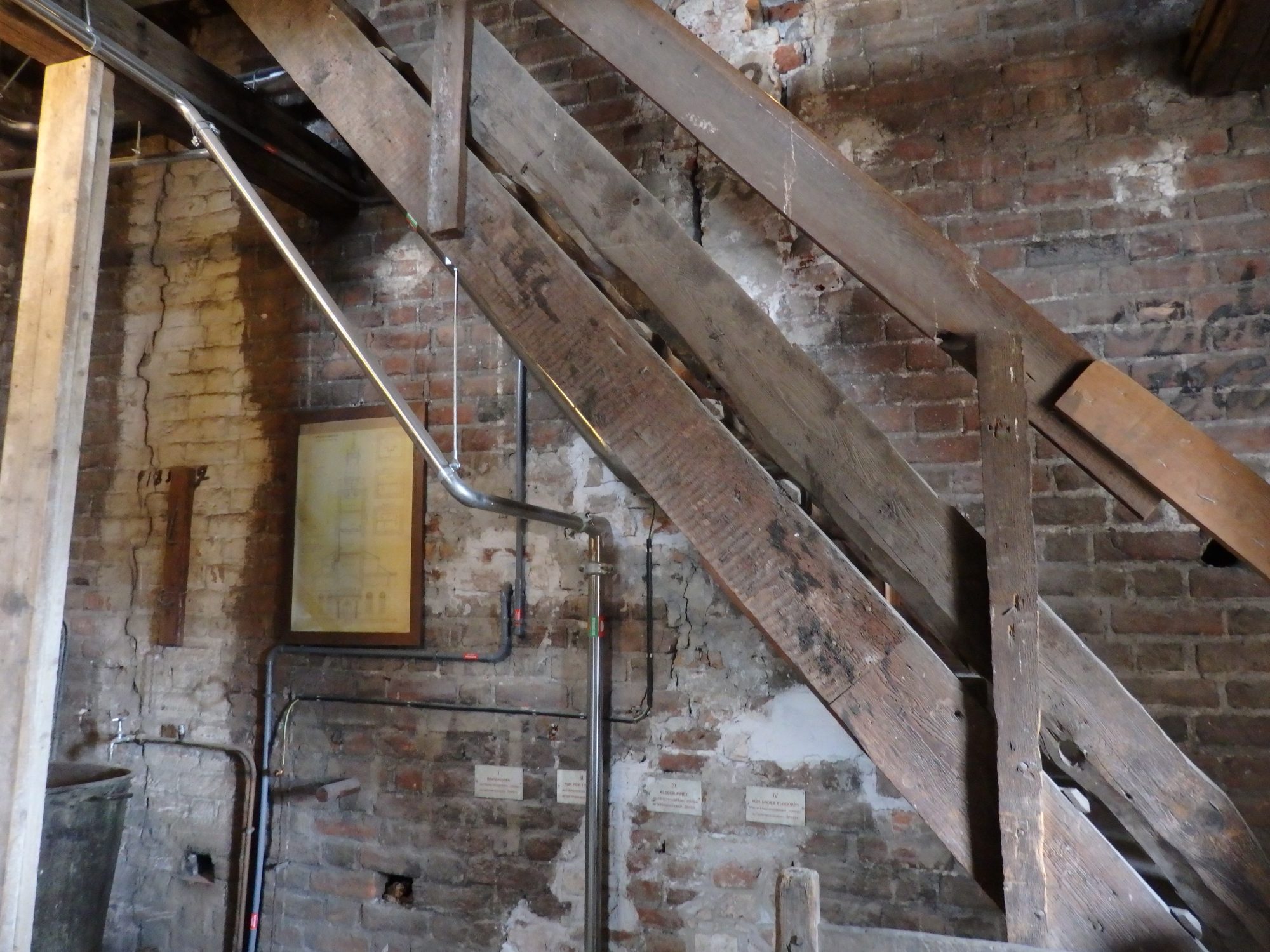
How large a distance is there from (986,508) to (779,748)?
3.56 ft

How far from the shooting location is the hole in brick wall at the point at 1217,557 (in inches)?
76.0

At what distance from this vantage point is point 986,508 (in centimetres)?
135

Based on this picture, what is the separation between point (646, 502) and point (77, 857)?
1.78 meters

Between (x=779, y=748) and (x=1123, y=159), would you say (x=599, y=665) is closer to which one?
(x=779, y=748)

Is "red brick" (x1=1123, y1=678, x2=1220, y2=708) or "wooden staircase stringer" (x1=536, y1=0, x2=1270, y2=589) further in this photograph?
"red brick" (x1=1123, y1=678, x2=1220, y2=708)

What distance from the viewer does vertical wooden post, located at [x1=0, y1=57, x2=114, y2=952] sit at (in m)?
1.63

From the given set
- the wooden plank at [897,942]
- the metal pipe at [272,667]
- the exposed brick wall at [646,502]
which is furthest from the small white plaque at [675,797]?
the wooden plank at [897,942]

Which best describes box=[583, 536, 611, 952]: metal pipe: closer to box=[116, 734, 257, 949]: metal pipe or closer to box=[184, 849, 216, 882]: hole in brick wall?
box=[116, 734, 257, 949]: metal pipe

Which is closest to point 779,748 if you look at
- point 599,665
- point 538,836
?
point 599,665

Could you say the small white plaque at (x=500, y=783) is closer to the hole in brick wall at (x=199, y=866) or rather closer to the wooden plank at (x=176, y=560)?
the hole in brick wall at (x=199, y=866)

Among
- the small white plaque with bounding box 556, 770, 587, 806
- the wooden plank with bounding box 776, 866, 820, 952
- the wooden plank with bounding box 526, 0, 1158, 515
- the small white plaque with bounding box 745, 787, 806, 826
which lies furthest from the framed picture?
the wooden plank with bounding box 776, 866, 820, 952

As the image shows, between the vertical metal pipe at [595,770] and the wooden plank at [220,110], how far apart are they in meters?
1.36

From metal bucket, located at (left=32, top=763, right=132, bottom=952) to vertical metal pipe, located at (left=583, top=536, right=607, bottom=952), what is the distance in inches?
52.0

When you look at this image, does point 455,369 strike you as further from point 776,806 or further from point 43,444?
point 776,806
